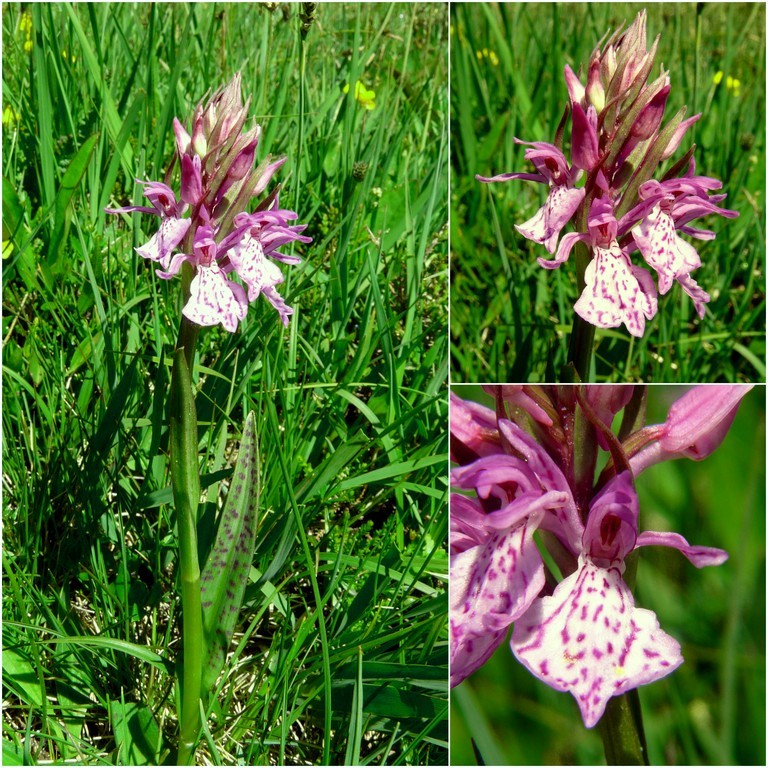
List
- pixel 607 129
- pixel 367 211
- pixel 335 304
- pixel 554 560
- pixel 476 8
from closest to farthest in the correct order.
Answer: pixel 554 560 → pixel 607 129 → pixel 335 304 → pixel 367 211 → pixel 476 8

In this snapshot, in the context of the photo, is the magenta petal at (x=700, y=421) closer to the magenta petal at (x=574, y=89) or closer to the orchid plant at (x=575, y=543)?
the orchid plant at (x=575, y=543)

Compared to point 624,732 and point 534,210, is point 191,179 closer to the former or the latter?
point 624,732

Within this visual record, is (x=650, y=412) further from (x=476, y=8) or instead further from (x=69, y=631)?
(x=476, y=8)

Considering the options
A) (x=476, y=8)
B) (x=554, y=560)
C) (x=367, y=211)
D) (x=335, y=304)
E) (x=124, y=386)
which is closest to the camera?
(x=554, y=560)

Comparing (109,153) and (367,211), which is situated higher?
(109,153)

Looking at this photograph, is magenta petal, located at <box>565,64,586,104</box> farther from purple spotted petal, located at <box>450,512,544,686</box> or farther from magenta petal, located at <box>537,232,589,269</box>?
purple spotted petal, located at <box>450,512,544,686</box>

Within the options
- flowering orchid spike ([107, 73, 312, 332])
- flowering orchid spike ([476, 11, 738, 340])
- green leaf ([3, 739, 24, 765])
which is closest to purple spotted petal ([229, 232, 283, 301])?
flowering orchid spike ([107, 73, 312, 332])

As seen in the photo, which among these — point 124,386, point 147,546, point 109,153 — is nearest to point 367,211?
point 109,153

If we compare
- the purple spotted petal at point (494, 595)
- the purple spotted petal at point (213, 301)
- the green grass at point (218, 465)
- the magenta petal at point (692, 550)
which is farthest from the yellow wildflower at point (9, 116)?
the magenta petal at point (692, 550)
